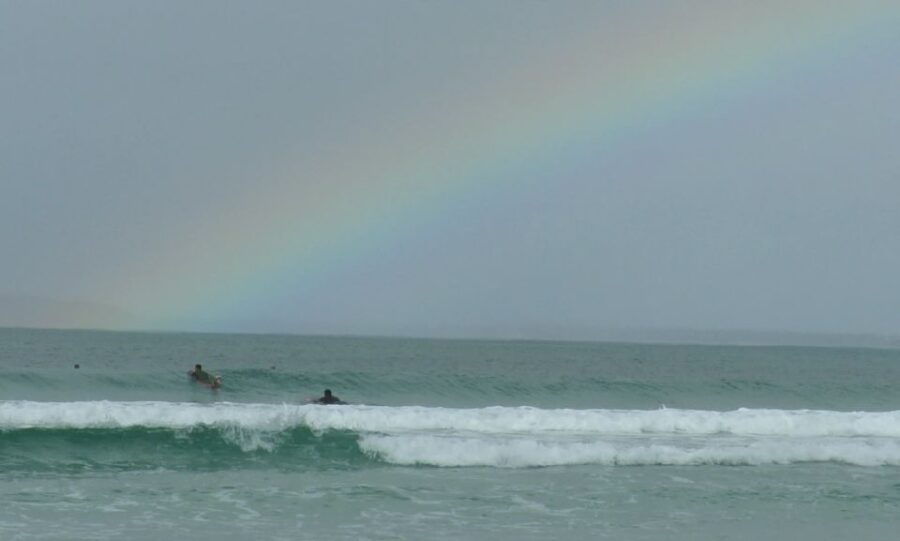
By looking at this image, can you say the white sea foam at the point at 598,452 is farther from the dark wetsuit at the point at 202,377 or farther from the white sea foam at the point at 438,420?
the dark wetsuit at the point at 202,377

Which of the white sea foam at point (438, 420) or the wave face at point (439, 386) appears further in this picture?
the wave face at point (439, 386)

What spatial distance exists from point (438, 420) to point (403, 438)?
3.27 m

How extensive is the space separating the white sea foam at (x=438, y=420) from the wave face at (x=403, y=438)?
0.03 metres

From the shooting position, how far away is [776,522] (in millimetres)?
15961

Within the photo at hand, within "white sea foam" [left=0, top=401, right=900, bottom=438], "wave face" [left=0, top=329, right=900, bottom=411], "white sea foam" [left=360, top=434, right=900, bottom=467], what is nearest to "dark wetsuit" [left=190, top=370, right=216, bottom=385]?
"wave face" [left=0, top=329, right=900, bottom=411]

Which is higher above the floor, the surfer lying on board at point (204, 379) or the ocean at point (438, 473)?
the surfer lying on board at point (204, 379)

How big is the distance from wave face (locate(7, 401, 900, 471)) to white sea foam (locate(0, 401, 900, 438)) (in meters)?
0.03

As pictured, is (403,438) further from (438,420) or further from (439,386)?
(439,386)

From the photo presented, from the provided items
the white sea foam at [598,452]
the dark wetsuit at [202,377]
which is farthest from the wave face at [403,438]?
the dark wetsuit at [202,377]

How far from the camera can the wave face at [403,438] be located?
2148 cm

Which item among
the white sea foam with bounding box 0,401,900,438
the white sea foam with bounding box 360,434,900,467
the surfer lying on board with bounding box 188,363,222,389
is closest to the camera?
the white sea foam with bounding box 360,434,900,467

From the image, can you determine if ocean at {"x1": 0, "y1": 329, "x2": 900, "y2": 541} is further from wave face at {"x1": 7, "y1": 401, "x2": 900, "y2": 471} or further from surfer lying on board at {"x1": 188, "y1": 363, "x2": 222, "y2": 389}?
surfer lying on board at {"x1": 188, "y1": 363, "x2": 222, "y2": 389}

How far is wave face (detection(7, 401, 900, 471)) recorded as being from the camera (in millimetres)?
21484

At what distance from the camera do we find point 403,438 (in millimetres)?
22328
